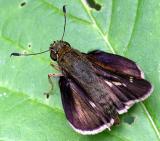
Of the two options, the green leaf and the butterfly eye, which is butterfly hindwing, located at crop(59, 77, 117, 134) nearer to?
the green leaf

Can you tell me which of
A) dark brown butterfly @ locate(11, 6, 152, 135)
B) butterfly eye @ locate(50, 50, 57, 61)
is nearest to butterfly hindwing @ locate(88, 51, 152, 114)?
dark brown butterfly @ locate(11, 6, 152, 135)

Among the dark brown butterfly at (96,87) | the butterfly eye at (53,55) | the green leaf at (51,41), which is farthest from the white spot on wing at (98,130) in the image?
the butterfly eye at (53,55)

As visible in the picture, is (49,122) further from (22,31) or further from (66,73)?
(22,31)

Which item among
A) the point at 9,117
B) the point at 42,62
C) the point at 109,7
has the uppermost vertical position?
the point at 109,7

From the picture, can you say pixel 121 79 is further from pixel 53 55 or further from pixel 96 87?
pixel 53 55

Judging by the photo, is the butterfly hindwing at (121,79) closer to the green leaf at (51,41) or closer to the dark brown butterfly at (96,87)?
the dark brown butterfly at (96,87)

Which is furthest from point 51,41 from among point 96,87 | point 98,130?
point 98,130

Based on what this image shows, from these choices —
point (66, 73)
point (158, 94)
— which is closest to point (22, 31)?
point (66, 73)
